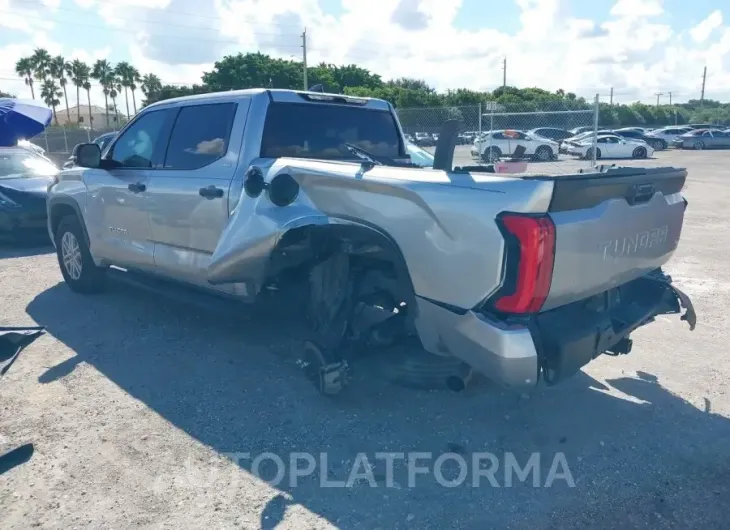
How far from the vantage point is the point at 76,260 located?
6734 millimetres

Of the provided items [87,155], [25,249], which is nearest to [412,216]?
[87,155]

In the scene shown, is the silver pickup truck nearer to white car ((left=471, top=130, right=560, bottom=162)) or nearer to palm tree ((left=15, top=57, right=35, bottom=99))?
white car ((left=471, top=130, right=560, bottom=162))

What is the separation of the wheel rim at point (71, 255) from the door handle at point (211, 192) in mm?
2586

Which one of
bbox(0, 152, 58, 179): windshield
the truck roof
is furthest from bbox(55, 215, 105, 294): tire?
bbox(0, 152, 58, 179): windshield

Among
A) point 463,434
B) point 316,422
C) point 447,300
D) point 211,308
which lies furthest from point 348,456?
point 211,308

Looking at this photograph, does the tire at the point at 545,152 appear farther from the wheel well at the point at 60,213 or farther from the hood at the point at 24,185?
the wheel well at the point at 60,213

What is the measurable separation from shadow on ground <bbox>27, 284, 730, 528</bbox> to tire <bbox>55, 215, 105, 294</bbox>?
120cm

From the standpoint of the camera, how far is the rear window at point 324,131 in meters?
4.64

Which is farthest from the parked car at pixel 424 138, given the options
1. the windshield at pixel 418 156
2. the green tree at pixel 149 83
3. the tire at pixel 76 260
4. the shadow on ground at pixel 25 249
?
the green tree at pixel 149 83

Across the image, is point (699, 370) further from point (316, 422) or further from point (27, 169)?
point (27, 169)

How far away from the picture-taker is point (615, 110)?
165 ft

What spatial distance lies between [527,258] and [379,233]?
34.3 inches

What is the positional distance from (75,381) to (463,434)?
107 inches

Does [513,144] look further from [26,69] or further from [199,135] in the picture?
[26,69]
